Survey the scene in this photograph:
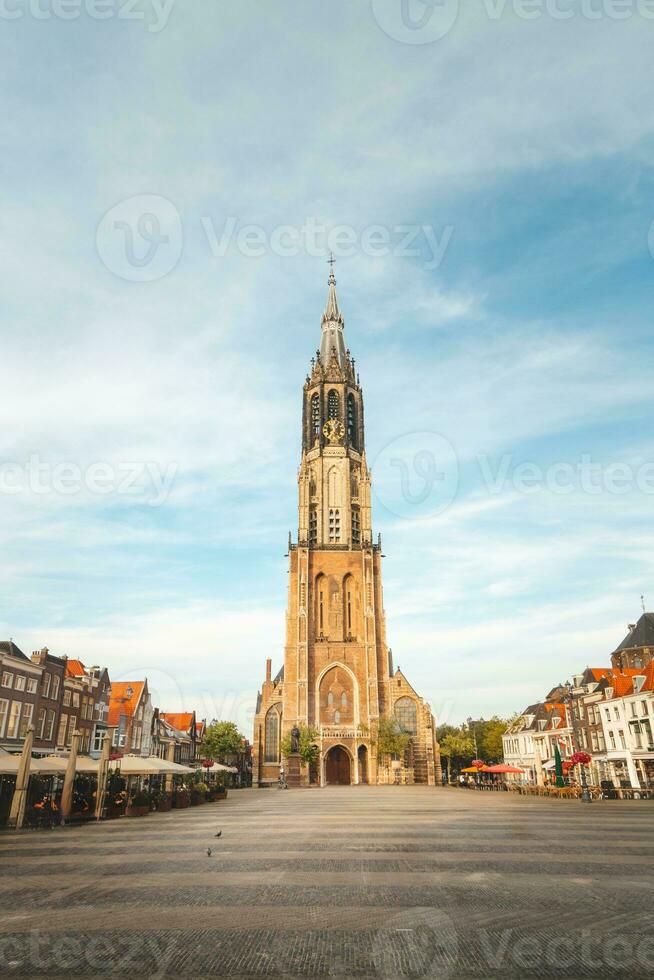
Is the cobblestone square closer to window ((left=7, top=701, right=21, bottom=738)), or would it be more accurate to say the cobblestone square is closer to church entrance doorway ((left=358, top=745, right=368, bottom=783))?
window ((left=7, top=701, right=21, bottom=738))

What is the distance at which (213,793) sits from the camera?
34.5 m

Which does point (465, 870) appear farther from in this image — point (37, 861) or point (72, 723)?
point (72, 723)

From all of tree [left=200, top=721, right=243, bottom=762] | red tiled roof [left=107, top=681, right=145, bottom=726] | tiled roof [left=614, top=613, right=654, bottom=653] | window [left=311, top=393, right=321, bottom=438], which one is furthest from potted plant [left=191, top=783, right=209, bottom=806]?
window [left=311, top=393, right=321, bottom=438]

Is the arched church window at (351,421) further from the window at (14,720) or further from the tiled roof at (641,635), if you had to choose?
the window at (14,720)

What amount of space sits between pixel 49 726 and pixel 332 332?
209 ft

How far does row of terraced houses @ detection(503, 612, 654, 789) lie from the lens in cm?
4369

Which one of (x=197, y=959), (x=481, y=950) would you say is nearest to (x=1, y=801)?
(x=197, y=959)

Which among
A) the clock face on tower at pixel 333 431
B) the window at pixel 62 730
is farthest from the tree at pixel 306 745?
the clock face on tower at pixel 333 431

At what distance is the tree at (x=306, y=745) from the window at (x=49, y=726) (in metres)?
25.4

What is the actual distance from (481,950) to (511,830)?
37.3 ft

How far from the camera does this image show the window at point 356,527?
75125 mm

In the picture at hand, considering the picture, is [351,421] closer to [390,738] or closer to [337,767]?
[390,738]

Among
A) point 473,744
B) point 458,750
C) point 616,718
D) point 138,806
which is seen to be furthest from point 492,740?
point 138,806

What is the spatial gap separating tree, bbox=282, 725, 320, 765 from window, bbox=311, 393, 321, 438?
35868 millimetres
